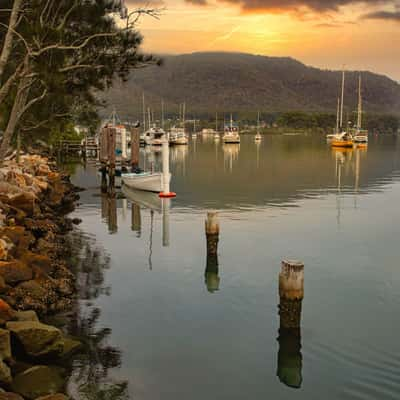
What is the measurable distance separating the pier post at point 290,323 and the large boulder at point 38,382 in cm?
478

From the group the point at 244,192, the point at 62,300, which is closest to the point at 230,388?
the point at 62,300

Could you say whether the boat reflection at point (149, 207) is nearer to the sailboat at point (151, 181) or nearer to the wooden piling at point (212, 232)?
the sailboat at point (151, 181)

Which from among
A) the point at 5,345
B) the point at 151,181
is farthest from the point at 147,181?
the point at 5,345

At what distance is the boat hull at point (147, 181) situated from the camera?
38.6 meters

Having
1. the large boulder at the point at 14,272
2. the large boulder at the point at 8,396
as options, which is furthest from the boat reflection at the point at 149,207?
the large boulder at the point at 8,396

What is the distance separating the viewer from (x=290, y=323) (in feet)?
46.3

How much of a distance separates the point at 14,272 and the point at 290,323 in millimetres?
7223

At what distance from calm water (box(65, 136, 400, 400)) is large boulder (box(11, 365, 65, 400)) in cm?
41

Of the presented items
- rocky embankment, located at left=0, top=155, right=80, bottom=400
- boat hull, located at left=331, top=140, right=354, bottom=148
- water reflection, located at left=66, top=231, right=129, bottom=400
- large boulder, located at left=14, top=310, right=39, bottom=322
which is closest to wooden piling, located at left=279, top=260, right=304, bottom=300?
water reflection, located at left=66, top=231, right=129, bottom=400

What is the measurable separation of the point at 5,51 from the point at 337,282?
497 inches

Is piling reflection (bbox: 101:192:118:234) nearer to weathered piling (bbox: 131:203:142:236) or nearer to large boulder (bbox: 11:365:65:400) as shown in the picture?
weathered piling (bbox: 131:203:142:236)

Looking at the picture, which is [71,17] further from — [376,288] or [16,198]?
[376,288]

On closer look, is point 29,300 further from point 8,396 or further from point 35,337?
point 8,396

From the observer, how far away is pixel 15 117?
1842 centimetres
